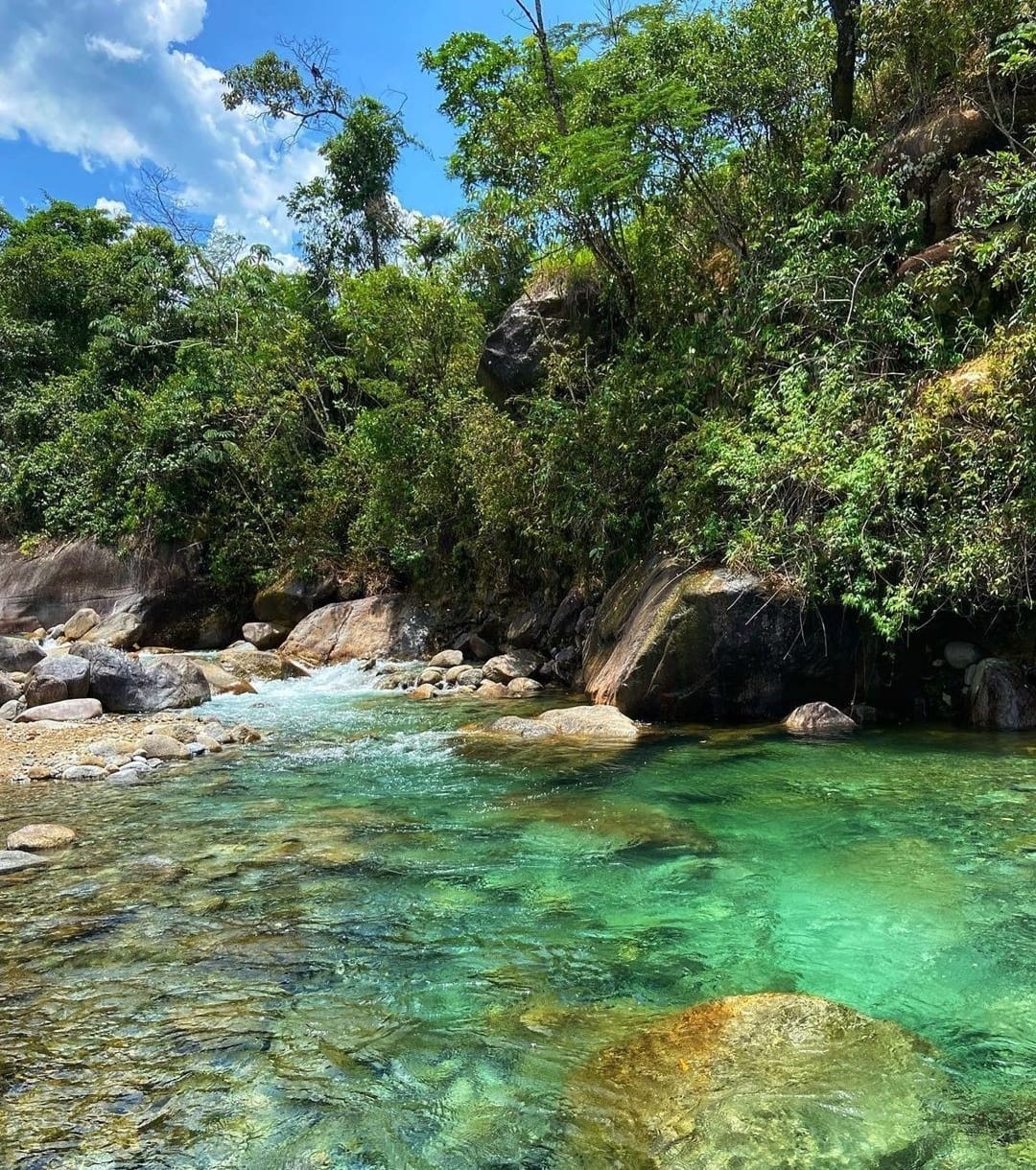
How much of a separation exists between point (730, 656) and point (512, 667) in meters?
4.79

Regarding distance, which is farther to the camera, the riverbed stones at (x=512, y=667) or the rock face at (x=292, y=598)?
the rock face at (x=292, y=598)

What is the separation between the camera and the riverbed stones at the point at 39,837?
6062mm

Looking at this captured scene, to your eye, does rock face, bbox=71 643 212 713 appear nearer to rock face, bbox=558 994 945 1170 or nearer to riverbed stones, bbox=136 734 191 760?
riverbed stones, bbox=136 734 191 760

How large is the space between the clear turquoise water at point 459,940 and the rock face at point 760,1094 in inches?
6.6

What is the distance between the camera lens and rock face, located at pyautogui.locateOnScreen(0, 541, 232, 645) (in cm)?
2105

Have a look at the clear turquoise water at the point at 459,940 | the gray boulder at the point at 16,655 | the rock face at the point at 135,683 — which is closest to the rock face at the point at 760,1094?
the clear turquoise water at the point at 459,940

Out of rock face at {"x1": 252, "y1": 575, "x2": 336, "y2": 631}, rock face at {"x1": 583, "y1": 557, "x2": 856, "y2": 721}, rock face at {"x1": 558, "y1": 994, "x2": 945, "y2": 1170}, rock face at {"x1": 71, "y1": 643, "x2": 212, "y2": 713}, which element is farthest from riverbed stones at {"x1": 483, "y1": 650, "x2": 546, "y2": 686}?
rock face at {"x1": 558, "y1": 994, "x2": 945, "y2": 1170}

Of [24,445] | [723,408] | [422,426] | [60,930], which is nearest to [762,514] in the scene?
[723,408]

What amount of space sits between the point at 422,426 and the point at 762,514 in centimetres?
943

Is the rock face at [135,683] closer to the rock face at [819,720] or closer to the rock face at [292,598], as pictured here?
the rock face at [292,598]

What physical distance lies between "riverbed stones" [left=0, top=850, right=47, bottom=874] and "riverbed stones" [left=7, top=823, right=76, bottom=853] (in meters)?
0.19

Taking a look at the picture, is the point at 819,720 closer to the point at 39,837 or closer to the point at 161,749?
the point at 161,749

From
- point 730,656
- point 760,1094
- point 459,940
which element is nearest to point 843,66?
point 730,656

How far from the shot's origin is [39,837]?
242 inches
